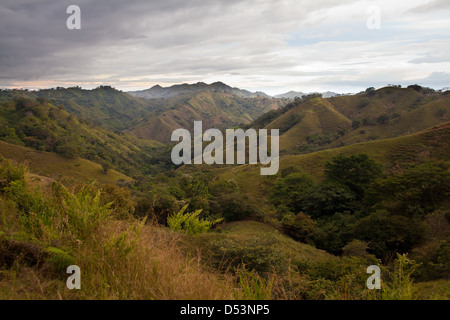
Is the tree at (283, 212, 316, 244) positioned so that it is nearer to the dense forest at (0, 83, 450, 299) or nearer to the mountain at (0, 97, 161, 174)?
the dense forest at (0, 83, 450, 299)

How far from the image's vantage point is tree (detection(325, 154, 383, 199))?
29.4m

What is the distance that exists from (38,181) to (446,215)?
78.1 feet

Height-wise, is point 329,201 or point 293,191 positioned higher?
point 293,191

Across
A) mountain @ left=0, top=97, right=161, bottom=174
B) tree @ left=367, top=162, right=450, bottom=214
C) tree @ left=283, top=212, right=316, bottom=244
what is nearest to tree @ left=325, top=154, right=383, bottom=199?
tree @ left=367, top=162, right=450, bottom=214

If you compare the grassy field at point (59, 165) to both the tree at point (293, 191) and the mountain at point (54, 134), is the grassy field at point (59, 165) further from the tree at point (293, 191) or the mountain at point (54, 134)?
the tree at point (293, 191)

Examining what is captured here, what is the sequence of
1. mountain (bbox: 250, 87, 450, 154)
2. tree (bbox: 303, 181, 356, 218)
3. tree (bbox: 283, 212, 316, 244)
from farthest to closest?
mountain (bbox: 250, 87, 450, 154)
tree (bbox: 303, 181, 356, 218)
tree (bbox: 283, 212, 316, 244)

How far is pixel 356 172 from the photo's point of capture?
30.1m

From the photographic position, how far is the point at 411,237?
15.9 metres

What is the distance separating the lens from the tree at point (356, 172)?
29.4 m

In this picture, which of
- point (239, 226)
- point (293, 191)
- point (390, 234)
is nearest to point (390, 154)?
point (293, 191)

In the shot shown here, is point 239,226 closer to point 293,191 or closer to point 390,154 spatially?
point 293,191
